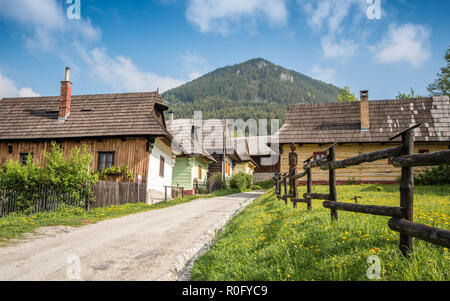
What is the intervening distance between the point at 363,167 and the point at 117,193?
17.6m

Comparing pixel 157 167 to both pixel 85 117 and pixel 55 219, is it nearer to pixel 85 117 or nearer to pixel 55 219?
pixel 85 117

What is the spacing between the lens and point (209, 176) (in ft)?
106

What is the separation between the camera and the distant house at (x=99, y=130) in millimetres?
18328

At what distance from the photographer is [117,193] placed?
15727 millimetres

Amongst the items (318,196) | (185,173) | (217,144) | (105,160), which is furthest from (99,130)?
(318,196)

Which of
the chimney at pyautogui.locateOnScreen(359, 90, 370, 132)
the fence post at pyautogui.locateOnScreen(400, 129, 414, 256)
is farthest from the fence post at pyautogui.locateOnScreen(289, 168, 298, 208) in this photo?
the chimney at pyautogui.locateOnScreen(359, 90, 370, 132)

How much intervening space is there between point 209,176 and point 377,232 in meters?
28.6

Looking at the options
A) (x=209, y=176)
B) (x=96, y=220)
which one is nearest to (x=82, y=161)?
(x=96, y=220)

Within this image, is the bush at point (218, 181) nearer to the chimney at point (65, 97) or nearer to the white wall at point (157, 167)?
the white wall at point (157, 167)

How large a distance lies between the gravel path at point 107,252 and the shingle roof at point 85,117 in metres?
10.3

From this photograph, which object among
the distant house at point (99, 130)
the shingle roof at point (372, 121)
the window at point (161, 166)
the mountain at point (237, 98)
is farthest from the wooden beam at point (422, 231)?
the mountain at point (237, 98)

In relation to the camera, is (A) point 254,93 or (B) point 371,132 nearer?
(B) point 371,132
